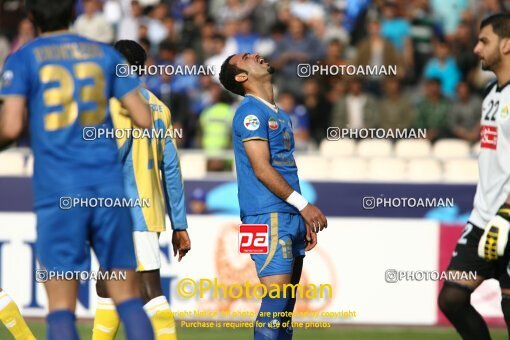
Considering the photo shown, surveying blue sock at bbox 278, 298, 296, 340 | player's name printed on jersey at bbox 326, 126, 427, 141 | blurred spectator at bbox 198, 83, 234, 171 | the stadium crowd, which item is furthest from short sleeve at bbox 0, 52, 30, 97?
blurred spectator at bbox 198, 83, 234, 171

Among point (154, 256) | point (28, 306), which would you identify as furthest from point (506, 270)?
point (28, 306)

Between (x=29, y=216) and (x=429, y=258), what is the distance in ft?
13.1

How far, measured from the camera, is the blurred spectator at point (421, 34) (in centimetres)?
1625

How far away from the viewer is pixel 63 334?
5.74m

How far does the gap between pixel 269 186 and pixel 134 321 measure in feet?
6.13

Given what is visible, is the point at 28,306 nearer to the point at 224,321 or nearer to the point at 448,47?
the point at 224,321

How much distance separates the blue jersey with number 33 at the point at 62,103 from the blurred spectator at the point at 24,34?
32.3ft

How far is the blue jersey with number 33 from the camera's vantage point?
578cm

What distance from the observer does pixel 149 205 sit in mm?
7652

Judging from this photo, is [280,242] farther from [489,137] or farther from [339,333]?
[339,333]

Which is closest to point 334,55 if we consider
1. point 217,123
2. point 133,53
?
point 217,123

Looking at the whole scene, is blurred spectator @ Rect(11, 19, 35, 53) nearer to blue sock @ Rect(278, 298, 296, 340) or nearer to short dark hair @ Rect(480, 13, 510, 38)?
blue sock @ Rect(278, 298, 296, 340)

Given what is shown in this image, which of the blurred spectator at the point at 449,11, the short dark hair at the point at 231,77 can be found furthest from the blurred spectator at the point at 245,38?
the short dark hair at the point at 231,77

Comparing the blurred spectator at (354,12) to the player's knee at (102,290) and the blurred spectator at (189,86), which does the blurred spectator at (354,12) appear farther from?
the player's knee at (102,290)
